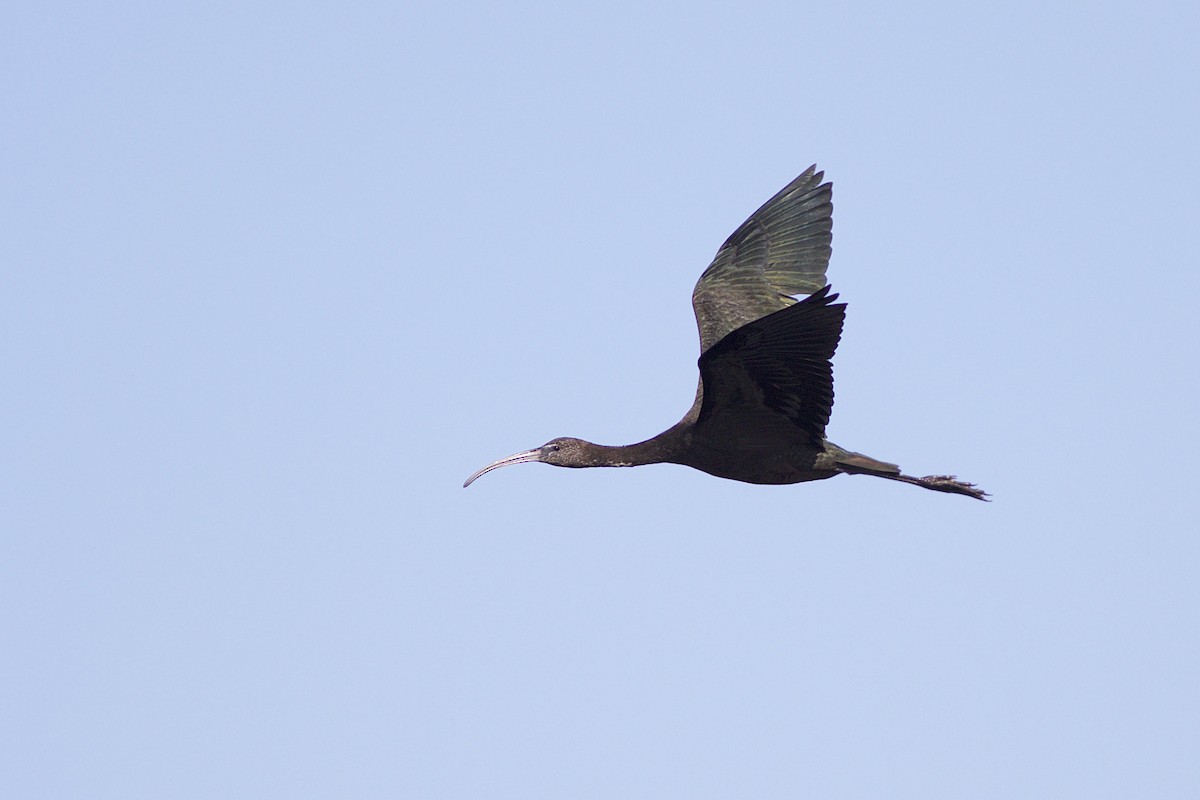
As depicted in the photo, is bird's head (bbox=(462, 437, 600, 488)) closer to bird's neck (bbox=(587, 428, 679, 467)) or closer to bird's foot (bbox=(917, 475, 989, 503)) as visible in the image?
bird's neck (bbox=(587, 428, 679, 467))

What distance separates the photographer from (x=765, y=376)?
42.2ft

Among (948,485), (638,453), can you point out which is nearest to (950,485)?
(948,485)

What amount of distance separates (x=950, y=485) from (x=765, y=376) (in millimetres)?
2515

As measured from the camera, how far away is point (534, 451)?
14.9 m

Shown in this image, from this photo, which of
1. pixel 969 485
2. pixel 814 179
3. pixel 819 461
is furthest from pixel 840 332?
pixel 814 179

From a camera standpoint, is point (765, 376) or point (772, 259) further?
point (772, 259)

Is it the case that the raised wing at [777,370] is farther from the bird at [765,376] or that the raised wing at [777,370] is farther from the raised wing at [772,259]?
the raised wing at [772,259]

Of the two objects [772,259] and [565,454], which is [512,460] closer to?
[565,454]

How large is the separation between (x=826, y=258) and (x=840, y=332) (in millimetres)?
4742

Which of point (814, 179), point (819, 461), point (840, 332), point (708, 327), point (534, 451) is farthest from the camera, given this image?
point (814, 179)

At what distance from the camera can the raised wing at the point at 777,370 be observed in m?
12.1

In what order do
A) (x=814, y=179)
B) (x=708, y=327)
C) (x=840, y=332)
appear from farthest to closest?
(x=814, y=179)
(x=708, y=327)
(x=840, y=332)

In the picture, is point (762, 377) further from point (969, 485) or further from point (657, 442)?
point (969, 485)

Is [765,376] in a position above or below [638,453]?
above
